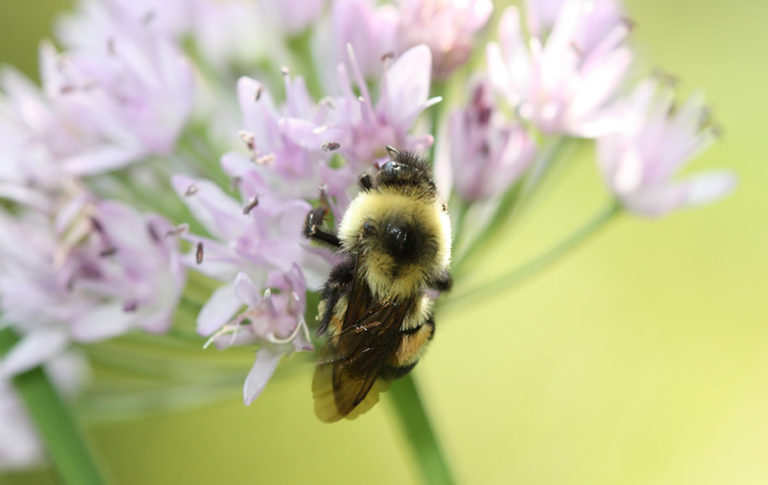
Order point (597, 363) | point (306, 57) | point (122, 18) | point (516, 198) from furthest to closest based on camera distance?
point (597, 363) → point (306, 57) → point (122, 18) → point (516, 198)

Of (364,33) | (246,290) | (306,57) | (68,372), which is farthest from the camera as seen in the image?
(68,372)

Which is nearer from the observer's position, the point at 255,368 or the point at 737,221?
the point at 255,368

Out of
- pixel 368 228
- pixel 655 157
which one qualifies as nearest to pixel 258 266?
pixel 368 228

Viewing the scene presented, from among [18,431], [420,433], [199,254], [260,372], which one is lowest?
[18,431]

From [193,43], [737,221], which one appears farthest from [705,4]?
[193,43]

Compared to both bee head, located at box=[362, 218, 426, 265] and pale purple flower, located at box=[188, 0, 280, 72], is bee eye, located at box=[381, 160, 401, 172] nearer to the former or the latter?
bee head, located at box=[362, 218, 426, 265]

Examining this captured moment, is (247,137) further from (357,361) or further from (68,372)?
(68,372)

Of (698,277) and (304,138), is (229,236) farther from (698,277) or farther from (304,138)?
(698,277)
